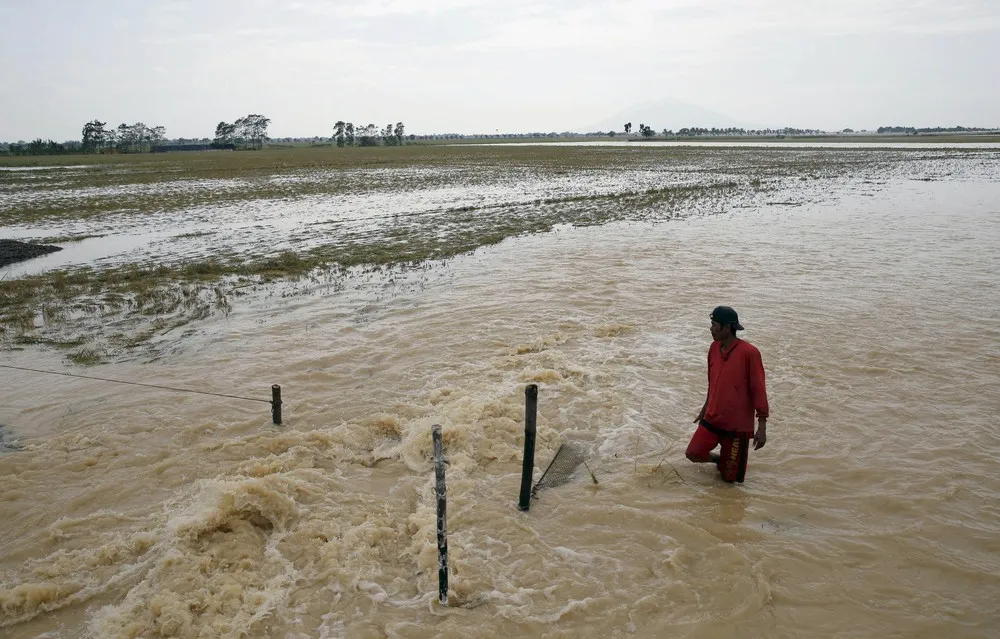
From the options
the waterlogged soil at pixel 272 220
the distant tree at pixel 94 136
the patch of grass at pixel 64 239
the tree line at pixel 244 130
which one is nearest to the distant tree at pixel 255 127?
the tree line at pixel 244 130

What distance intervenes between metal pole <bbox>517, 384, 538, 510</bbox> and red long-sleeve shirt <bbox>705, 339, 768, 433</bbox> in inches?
66.0

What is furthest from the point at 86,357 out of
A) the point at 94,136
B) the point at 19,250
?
the point at 94,136

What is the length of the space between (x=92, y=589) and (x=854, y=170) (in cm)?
4697

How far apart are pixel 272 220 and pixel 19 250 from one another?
7.25 meters

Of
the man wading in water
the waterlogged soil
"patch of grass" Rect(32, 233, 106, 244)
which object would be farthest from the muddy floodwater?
A: "patch of grass" Rect(32, 233, 106, 244)

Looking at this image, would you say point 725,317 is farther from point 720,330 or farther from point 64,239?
point 64,239

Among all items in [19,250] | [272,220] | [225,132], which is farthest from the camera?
[225,132]

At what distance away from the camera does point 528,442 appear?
200 inches

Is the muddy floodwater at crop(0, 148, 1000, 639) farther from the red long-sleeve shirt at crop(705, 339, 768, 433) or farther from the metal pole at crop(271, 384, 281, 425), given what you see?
the red long-sleeve shirt at crop(705, 339, 768, 433)

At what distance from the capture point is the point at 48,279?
13008 millimetres

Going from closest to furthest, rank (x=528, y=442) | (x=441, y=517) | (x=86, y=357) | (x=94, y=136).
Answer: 1. (x=441, y=517)
2. (x=528, y=442)
3. (x=86, y=357)
4. (x=94, y=136)

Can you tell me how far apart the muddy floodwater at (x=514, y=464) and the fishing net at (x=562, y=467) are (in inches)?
4.9

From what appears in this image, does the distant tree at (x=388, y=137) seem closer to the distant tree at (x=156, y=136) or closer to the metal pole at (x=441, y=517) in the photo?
the distant tree at (x=156, y=136)

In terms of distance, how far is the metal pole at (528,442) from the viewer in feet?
15.8
